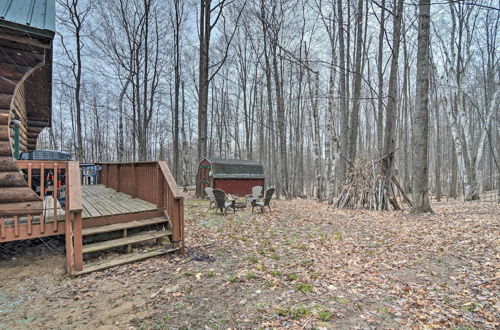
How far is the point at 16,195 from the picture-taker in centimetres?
421

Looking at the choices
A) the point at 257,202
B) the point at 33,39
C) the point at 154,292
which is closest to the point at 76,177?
the point at 154,292

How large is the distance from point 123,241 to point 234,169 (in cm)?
978

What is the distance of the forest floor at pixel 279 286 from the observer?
2684 millimetres

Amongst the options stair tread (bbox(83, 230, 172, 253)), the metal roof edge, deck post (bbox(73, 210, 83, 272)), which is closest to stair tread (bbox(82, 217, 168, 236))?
stair tread (bbox(83, 230, 172, 253))

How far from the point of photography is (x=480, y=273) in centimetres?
351

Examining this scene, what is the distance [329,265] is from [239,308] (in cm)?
184

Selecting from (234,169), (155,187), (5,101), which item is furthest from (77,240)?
(234,169)

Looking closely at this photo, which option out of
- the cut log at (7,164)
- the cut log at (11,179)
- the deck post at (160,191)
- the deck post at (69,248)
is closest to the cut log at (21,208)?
the cut log at (11,179)

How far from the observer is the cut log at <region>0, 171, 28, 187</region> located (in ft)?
13.8

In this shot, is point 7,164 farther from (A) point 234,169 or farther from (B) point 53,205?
(A) point 234,169

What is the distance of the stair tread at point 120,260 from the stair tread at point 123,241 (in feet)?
0.71

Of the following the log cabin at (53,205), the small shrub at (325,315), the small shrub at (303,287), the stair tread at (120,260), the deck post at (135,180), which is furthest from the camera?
the deck post at (135,180)

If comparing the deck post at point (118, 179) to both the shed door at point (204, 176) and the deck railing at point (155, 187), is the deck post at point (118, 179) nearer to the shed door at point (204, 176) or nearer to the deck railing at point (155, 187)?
the deck railing at point (155, 187)

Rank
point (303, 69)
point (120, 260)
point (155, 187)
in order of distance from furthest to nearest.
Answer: point (303, 69) → point (155, 187) → point (120, 260)
